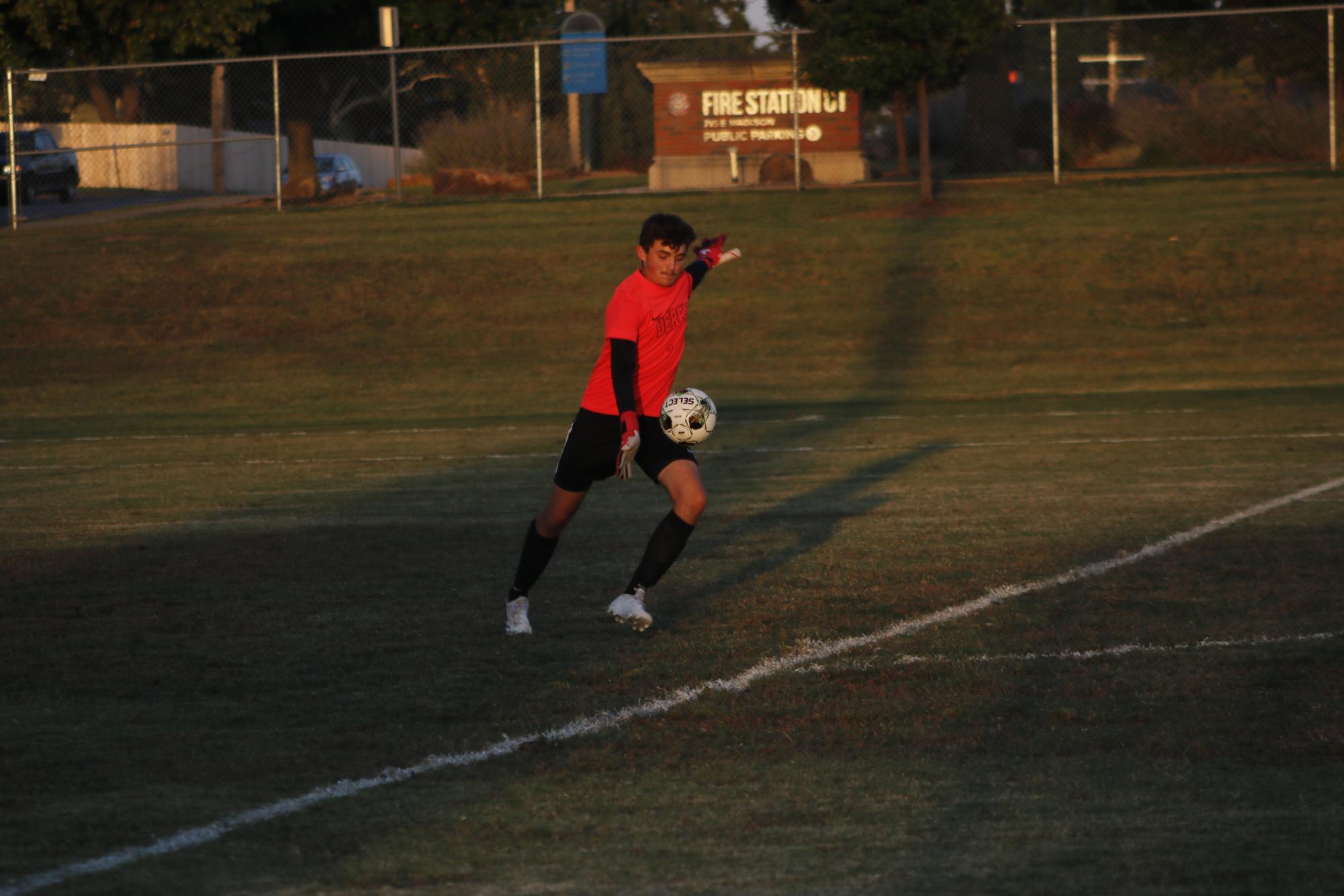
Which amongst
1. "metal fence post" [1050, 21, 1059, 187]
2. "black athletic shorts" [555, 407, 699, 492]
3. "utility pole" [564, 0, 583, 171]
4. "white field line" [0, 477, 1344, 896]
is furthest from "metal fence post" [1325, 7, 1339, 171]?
"black athletic shorts" [555, 407, 699, 492]

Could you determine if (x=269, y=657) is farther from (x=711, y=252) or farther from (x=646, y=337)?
(x=711, y=252)

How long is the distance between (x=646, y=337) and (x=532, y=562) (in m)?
1.18

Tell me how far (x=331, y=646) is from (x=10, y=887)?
3.05 m

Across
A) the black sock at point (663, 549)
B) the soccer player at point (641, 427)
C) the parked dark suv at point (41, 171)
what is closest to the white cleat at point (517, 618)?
the soccer player at point (641, 427)

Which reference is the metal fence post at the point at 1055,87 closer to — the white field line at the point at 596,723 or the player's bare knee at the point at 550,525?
the white field line at the point at 596,723

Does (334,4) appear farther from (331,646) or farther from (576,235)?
(331,646)

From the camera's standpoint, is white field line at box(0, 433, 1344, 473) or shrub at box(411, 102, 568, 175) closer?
white field line at box(0, 433, 1344, 473)

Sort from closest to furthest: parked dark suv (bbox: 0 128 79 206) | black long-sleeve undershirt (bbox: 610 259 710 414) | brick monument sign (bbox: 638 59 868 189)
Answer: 1. black long-sleeve undershirt (bbox: 610 259 710 414)
2. brick monument sign (bbox: 638 59 868 189)
3. parked dark suv (bbox: 0 128 79 206)

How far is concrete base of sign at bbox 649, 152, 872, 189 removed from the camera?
2891 cm

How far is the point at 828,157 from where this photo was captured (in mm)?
28906

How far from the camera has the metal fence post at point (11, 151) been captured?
25.6m

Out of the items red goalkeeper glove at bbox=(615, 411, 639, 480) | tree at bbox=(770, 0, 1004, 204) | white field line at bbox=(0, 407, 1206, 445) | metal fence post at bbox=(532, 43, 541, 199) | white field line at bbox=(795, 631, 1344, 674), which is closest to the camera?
white field line at bbox=(795, 631, 1344, 674)

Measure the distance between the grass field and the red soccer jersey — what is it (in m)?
1.09

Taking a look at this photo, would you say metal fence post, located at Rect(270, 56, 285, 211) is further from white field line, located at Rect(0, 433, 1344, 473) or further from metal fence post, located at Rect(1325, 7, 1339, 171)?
metal fence post, located at Rect(1325, 7, 1339, 171)
